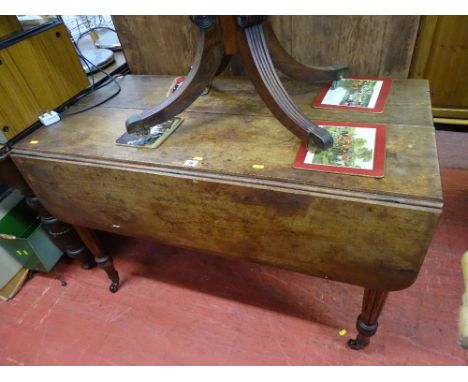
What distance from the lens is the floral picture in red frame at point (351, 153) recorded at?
676mm

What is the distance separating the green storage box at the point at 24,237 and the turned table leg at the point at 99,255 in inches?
8.1

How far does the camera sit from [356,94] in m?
0.91

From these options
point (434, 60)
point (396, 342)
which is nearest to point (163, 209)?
point (396, 342)

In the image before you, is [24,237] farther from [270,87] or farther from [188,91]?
[270,87]

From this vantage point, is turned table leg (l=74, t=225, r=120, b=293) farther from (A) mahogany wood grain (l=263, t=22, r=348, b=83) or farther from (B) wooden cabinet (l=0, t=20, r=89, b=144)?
(A) mahogany wood grain (l=263, t=22, r=348, b=83)

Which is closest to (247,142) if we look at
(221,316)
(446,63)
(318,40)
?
(318,40)

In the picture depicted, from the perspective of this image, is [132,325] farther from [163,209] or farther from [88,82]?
[88,82]

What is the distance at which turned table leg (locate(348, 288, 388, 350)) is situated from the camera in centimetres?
84

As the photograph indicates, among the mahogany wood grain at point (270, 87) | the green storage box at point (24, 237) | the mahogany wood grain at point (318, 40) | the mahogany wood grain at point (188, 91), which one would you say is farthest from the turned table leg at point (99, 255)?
the mahogany wood grain at point (270, 87)

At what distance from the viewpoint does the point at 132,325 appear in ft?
3.98

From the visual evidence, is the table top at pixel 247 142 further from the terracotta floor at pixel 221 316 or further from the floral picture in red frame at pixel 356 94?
the terracotta floor at pixel 221 316

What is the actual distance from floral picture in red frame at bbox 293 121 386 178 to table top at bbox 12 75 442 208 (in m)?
0.02

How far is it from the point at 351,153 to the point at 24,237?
3.94ft
